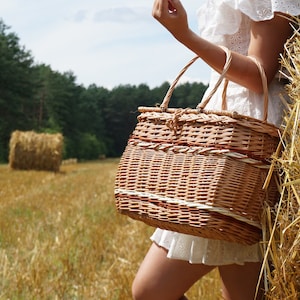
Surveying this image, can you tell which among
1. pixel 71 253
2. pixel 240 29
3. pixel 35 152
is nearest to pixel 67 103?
pixel 35 152

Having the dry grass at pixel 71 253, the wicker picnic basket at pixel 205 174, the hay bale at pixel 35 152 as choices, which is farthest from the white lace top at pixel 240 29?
the hay bale at pixel 35 152

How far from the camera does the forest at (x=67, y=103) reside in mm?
40281

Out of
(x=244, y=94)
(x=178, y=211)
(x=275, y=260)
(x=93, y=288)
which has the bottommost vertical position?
(x=93, y=288)

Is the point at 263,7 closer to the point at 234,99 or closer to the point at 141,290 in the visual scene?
the point at 234,99

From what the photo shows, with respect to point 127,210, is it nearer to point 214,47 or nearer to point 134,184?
point 134,184

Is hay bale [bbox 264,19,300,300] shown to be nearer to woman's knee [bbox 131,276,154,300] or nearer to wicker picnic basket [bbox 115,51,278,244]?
wicker picnic basket [bbox 115,51,278,244]

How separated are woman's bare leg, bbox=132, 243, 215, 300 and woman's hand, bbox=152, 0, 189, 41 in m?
0.63

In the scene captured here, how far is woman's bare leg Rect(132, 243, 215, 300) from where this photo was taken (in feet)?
6.68

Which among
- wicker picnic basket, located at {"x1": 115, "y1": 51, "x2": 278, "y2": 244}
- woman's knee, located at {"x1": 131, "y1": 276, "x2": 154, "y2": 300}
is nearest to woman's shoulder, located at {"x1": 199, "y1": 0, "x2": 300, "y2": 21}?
wicker picnic basket, located at {"x1": 115, "y1": 51, "x2": 278, "y2": 244}

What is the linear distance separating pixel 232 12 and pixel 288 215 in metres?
0.66

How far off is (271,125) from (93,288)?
6.28 feet

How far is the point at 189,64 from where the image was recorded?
208cm

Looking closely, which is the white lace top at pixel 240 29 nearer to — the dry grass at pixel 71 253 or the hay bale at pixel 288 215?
the hay bale at pixel 288 215

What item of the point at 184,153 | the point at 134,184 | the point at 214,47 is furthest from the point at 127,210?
the point at 214,47
